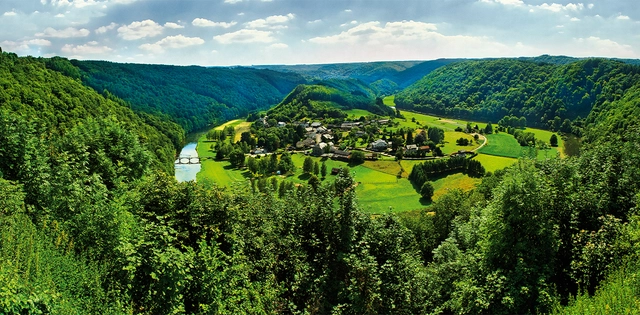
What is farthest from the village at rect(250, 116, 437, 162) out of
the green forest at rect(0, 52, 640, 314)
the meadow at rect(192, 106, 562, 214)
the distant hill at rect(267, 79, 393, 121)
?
the green forest at rect(0, 52, 640, 314)

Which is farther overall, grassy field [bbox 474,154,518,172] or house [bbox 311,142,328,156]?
house [bbox 311,142,328,156]

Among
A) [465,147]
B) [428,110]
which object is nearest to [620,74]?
[428,110]

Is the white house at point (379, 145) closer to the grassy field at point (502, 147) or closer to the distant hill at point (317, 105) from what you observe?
the grassy field at point (502, 147)

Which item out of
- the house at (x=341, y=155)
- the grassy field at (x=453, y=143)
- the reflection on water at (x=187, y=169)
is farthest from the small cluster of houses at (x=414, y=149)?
the reflection on water at (x=187, y=169)

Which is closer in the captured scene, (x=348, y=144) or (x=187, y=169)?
(x=187, y=169)

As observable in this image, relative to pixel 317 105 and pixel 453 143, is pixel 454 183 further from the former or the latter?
pixel 317 105

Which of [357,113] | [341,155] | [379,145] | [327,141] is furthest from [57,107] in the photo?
[357,113]

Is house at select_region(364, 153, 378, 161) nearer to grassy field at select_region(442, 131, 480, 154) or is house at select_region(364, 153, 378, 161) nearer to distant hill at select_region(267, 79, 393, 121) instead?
grassy field at select_region(442, 131, 480, 154)
